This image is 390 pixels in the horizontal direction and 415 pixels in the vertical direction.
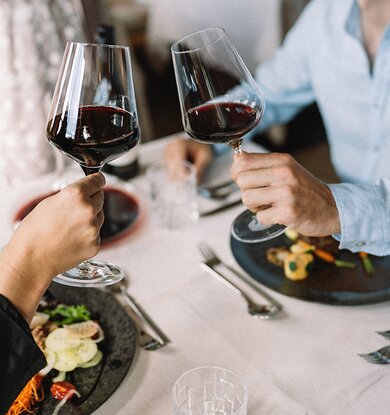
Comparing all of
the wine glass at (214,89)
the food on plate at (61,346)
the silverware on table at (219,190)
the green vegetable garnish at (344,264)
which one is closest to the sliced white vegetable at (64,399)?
the food on plate at (61,346)

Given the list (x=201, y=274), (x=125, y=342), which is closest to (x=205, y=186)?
→ (x=201, y=274)

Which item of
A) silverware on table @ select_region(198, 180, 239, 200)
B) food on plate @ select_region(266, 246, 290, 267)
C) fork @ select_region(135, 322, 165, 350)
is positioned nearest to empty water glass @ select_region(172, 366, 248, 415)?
fork @ select_region(135, 322, 165, 350)

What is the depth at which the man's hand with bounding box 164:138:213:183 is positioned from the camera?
59.8 inches

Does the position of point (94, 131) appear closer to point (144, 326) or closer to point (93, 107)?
point (93, 107)

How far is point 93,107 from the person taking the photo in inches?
32.5

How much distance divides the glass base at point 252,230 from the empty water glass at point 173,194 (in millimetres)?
221

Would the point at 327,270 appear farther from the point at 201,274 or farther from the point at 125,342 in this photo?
the point at 125,342

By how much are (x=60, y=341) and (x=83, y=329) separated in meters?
0.05

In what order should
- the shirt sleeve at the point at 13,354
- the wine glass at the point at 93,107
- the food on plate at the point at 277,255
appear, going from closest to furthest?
the shirt sleeve at the point at 13,354 < the wine glass at the point at 93,107 < the food on plate at the point at 277,255

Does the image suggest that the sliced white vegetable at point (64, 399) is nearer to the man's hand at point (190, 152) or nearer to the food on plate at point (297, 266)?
the food on plate at point (297, 266)

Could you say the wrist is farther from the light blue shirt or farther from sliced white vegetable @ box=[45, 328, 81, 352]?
sliced white vegetable @ box=[45, 328, 81, 352]

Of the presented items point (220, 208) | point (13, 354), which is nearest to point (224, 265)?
point (220, 208)

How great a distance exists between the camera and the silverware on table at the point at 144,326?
0.96 metres

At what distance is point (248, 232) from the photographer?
3.53 ft
